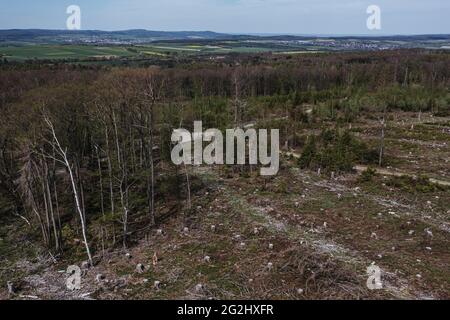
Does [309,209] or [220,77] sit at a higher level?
[220,77]

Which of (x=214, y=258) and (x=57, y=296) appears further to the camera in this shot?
(x=214, y=258)

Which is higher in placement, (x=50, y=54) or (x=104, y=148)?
(x=50, y=54)

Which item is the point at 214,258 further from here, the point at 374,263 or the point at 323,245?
the point at 374,263

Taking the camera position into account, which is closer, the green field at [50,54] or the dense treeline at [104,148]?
the dense treeline at [104,148]

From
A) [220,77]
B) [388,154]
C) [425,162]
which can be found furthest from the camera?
[220,77]

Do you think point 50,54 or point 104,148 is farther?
point 50,54

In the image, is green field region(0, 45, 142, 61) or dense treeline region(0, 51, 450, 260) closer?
dense treeline region(0, 51, 450, 260)

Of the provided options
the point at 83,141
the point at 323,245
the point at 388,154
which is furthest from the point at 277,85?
the point at 323,245

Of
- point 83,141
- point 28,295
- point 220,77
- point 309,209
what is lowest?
point 28,295

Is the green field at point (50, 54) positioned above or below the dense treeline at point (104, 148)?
above

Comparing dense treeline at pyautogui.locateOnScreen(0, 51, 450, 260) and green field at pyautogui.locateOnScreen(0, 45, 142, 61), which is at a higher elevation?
green field at pyautogui.locateOnScreen(0, 45, 142, 61)

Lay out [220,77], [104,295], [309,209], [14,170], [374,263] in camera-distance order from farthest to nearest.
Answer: [220,77] < [14,170] < [309,209] < [374,263] < [104,295]
